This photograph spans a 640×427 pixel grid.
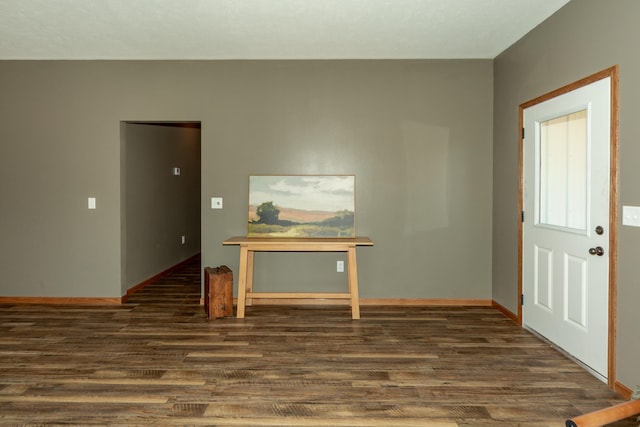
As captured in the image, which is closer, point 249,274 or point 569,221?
point 569,221

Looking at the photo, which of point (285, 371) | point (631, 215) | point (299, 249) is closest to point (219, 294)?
point (299, 249)

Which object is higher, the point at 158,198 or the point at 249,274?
the point at 158,198

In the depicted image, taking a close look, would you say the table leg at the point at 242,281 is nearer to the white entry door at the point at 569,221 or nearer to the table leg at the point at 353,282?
the table leg at the point at 353,282

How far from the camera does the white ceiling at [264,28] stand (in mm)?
3559

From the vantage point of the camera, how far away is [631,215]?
9.15 feet

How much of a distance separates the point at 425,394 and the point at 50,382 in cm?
236

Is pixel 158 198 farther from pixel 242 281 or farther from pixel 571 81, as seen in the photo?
pixel 571 81

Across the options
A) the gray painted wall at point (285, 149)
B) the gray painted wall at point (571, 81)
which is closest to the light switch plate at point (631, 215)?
the gray painted wall at point (571, 81)

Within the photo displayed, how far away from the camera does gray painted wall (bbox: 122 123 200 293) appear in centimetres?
→ 559

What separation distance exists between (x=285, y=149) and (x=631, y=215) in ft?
10.6

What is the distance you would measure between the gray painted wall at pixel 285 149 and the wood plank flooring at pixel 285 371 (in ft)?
2.07

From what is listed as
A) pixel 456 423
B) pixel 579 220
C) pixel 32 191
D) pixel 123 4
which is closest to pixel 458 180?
pixel 579 220

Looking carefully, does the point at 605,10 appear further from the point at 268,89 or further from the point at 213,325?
the point at 213,325

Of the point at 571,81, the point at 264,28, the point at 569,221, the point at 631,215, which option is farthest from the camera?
the point at 264,28
